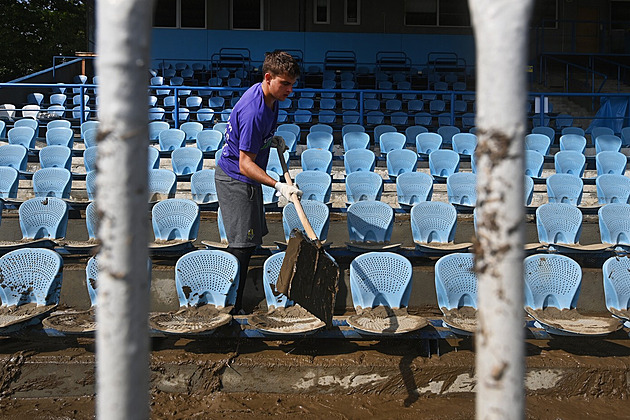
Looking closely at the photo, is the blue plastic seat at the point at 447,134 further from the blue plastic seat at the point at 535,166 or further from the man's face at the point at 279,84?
the man's face at the point at 279,84

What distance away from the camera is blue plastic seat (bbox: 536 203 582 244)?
6527 millimetres

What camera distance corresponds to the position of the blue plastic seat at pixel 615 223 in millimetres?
6473

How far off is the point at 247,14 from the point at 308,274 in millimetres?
15290

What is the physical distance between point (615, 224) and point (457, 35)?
12.4 metres

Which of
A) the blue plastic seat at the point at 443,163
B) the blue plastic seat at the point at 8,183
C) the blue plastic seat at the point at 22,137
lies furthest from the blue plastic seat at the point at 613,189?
the blue plastic seat at the point at 22,137

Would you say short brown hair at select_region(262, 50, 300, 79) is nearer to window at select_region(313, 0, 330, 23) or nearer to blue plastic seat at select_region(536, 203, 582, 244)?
blue plastic seat at select_region(536, 203, 582, 244)

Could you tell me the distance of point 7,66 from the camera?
87.0ft

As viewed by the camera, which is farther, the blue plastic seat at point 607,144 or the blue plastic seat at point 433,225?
the blue plastic seat at point 607,144

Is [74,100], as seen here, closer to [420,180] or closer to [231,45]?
[231,45]

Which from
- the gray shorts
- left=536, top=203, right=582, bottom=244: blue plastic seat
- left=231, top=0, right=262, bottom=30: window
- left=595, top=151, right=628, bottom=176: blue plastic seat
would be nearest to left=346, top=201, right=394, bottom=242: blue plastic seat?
left=536, top=203, right=582, bottom=244: blue plastic seat

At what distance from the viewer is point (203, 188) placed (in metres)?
7.61

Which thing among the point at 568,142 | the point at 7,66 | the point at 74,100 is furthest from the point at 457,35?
the point at 7,66

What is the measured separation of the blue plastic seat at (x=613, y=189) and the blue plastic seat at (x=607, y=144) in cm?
237

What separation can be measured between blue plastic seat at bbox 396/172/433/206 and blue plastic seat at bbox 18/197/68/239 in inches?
155
